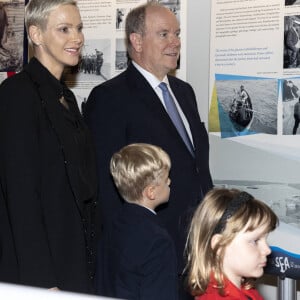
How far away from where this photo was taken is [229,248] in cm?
173

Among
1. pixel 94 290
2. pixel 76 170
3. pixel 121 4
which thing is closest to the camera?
pixel 76 170

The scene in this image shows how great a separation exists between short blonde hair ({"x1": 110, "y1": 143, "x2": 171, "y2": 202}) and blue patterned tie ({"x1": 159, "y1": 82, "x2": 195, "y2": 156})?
1.40ft

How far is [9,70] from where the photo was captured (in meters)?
4.21

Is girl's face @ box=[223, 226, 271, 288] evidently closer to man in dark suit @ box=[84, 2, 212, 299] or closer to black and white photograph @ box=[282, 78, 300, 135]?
man in dark suit @ box=[84, 2, 212, 299]

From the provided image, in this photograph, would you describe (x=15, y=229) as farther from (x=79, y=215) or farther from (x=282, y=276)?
(x=282, y=276)

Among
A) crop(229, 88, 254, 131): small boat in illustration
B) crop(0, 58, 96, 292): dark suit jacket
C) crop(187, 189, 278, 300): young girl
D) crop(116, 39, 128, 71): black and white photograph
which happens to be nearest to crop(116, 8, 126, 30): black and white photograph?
crop(116, 39, 128, 71): black and white photograph

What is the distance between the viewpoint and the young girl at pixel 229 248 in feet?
5.60

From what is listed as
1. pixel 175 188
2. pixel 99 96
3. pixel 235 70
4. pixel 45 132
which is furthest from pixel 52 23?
pixel 235 70

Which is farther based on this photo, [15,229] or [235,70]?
[235,70]

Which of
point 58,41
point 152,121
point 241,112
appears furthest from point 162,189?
point 241,112

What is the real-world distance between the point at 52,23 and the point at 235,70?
147 centimetres

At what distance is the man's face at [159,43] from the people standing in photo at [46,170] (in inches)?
24.4

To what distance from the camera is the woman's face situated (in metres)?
2.25

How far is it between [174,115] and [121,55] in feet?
3.45
